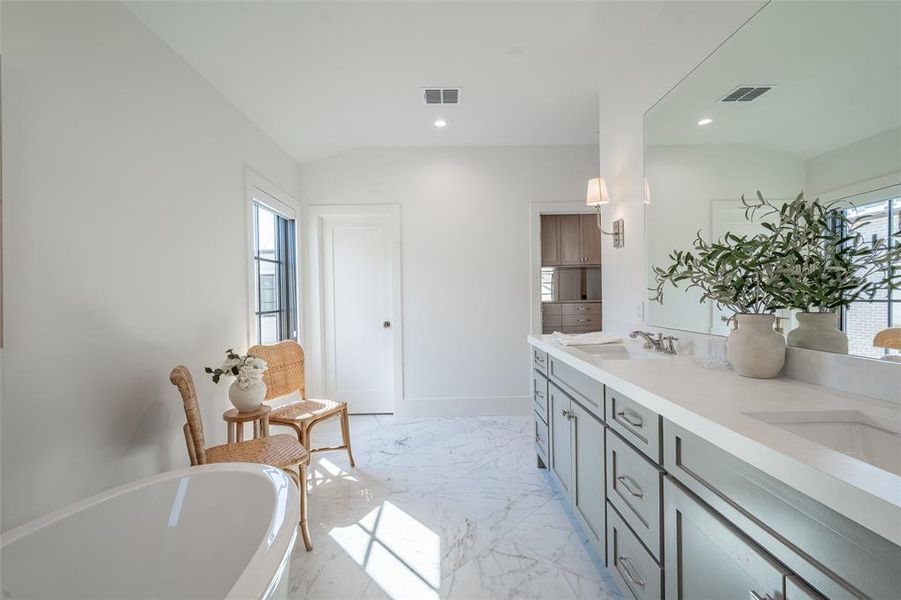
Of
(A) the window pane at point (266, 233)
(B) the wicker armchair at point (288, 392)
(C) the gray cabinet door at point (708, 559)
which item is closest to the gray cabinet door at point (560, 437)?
(C) the gray cabinet door at point (708, 559)

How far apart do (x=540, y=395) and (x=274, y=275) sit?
94.8 inches

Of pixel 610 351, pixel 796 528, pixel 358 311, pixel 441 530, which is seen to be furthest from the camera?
A: pixel 358 311

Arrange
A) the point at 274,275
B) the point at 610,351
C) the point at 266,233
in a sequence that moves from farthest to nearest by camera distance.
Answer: the point at 274,275, the point at 266,233, the point at 610,351

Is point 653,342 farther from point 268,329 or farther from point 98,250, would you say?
point 268,329

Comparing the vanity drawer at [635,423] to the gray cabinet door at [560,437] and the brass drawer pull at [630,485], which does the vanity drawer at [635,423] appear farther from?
the gray cabinet door at [560,437]

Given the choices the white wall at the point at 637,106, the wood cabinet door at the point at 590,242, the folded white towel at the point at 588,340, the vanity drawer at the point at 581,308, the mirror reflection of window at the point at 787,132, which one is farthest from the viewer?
the vanity drawer at the point at 581,308

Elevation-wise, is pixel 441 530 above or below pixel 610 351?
below

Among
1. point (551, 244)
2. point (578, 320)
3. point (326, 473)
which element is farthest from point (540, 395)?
point (551, 244)

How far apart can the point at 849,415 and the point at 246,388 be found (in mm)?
2311

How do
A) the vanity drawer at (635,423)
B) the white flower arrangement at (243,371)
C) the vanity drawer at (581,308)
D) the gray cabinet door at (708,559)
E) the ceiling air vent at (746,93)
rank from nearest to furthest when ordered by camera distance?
the gray cabinet door at (708,559), the vanity drawer at (635,423), the ceiling air vent at (746,93), the white flower arrangement at (243,371), the vanity drawer at (581,308)

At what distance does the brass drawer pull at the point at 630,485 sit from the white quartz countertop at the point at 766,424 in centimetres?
29

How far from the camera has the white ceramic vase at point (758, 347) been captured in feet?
3.85

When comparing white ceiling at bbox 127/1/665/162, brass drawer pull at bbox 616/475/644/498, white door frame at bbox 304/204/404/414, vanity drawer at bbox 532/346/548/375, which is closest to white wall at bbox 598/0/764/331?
white ceiling at bbox 127/1/665/162

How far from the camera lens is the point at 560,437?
1977 mm
